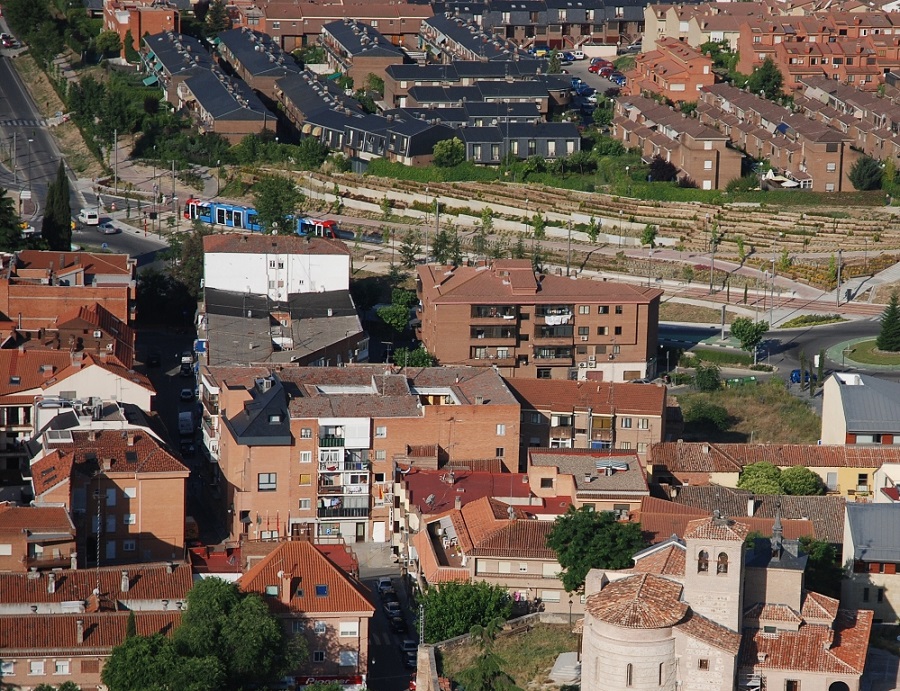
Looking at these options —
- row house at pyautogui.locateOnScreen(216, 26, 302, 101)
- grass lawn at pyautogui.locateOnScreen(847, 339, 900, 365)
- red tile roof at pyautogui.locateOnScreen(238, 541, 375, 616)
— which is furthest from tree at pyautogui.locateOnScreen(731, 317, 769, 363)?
row house at pyautogui.locateOnScreen(216, 26, 302, 101)

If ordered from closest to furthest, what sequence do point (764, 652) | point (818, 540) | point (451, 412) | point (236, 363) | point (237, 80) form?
1. point (764, 652)
2. point (818, 540)
3. point (451, 412)
4. point (236, 363)
5. point (237, 80)

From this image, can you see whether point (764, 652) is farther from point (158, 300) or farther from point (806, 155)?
point (806, 155)

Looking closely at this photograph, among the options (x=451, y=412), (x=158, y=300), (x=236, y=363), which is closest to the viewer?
(x=451, y=412)

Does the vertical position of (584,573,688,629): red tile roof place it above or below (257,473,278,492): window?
above

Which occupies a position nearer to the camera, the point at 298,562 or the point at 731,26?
the point at 298,562

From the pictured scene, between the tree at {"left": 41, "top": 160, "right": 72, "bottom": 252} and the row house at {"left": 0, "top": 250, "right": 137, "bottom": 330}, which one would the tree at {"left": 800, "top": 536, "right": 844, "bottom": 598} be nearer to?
the row house at {"left": 0, "top": 250, "right": 137, "bottom": 330}

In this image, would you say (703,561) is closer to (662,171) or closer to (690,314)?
(690,314)

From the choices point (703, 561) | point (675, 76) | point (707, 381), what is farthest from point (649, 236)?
point (703, 561)

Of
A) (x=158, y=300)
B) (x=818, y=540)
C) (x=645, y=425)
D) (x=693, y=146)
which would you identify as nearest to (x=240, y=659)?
(x=818, y=540)
